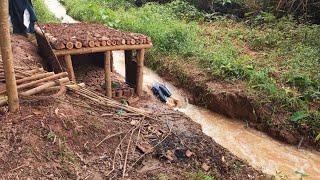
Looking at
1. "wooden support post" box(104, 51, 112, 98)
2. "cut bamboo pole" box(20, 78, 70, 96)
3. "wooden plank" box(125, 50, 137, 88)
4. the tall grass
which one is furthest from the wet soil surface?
the tall grass

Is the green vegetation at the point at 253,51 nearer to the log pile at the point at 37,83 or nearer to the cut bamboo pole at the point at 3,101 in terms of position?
the log pile at the point at 37,83

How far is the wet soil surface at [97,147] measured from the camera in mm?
3041

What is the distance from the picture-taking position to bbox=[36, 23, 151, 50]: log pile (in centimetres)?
551

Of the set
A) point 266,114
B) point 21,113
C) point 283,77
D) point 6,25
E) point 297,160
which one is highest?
point 6,25

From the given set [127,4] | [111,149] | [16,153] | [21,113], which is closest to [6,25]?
[21,113]

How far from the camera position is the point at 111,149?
3.59 meters

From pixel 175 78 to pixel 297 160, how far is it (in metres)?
4.02

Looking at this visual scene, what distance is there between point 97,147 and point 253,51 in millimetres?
7017

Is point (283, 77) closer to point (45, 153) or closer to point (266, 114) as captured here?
point (266, 114)

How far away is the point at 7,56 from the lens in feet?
9.89

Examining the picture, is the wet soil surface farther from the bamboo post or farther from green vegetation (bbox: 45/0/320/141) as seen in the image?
green vegetation (bbox: 45/0/320/141)

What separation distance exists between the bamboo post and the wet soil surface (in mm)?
191

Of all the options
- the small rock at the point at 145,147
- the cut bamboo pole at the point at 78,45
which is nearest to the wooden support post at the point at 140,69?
the cut bamboo pole at the point at 78,45

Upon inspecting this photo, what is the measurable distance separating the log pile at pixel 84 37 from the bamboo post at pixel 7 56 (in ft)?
7.59
